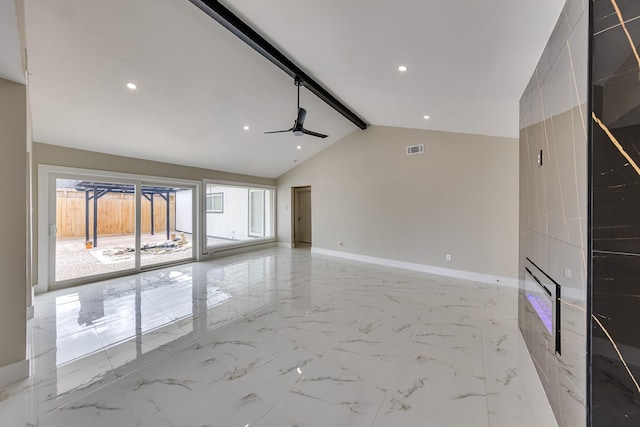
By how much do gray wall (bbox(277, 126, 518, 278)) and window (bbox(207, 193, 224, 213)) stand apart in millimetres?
2682

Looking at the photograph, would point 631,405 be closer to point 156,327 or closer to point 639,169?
point 639,169

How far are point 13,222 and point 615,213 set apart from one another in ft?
13.2

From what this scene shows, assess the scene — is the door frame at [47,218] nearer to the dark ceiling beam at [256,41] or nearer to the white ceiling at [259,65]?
the white ceiling at [259,65]

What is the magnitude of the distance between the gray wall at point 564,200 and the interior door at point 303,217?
22.1 feet

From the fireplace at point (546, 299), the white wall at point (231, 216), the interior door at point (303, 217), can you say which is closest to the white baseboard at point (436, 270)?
the interior door at point (303, 217)

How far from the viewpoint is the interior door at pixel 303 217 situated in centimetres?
852

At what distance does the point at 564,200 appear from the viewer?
158 centimetres

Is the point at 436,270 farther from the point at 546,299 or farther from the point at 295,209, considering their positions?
the point at 295,209

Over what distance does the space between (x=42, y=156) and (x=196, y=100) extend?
8.93 feet

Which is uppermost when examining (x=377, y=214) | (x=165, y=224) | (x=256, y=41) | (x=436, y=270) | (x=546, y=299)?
(x=256, y=41)

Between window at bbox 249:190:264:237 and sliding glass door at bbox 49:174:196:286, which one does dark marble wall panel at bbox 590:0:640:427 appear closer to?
sliding glass door at bbox 49:174:196:286

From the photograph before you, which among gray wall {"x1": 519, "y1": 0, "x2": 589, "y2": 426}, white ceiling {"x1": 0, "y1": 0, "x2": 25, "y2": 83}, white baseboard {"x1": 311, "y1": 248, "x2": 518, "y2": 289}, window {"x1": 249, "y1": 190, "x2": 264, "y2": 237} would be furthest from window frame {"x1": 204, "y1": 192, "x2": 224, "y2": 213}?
gray wall {"x1": 519, "y1": 0, "x2": 589, "y2": 426}

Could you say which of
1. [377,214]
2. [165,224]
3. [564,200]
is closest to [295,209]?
[377,214]

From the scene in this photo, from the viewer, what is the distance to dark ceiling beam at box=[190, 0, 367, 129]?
94.3 inches
